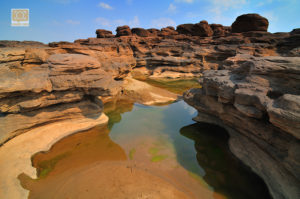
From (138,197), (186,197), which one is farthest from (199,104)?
(138,197)

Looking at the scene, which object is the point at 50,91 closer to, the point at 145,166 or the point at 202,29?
the point at 145,166

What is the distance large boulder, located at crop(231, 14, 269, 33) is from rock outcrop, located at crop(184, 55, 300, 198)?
135 ft

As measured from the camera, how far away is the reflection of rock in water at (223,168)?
5113 mm

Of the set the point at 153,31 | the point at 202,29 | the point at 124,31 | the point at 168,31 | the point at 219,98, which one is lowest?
the point at 219,98

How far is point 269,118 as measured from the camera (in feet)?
16.1

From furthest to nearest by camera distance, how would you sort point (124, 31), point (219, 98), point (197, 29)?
point (124, 31) < point (197, 29) < point (219, 98)

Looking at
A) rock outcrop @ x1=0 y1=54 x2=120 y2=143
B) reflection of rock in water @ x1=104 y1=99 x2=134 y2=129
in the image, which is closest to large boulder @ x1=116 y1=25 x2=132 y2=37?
reflection of rock in water @ x1=104 y1=99 x2=134 y2=129

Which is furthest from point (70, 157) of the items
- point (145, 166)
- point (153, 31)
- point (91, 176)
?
point (153, 31)

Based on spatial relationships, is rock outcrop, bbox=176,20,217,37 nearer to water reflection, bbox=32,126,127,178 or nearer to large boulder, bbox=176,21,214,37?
large boulder, bbox=176,21,214,37

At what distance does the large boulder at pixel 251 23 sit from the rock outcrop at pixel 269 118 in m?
41.2

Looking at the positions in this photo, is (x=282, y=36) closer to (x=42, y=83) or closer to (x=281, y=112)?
(x=281, y=112)

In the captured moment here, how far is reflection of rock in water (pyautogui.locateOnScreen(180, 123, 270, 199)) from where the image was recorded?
5.11m

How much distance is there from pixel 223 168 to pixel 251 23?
45094 millimetres

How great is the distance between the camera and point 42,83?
704cm
